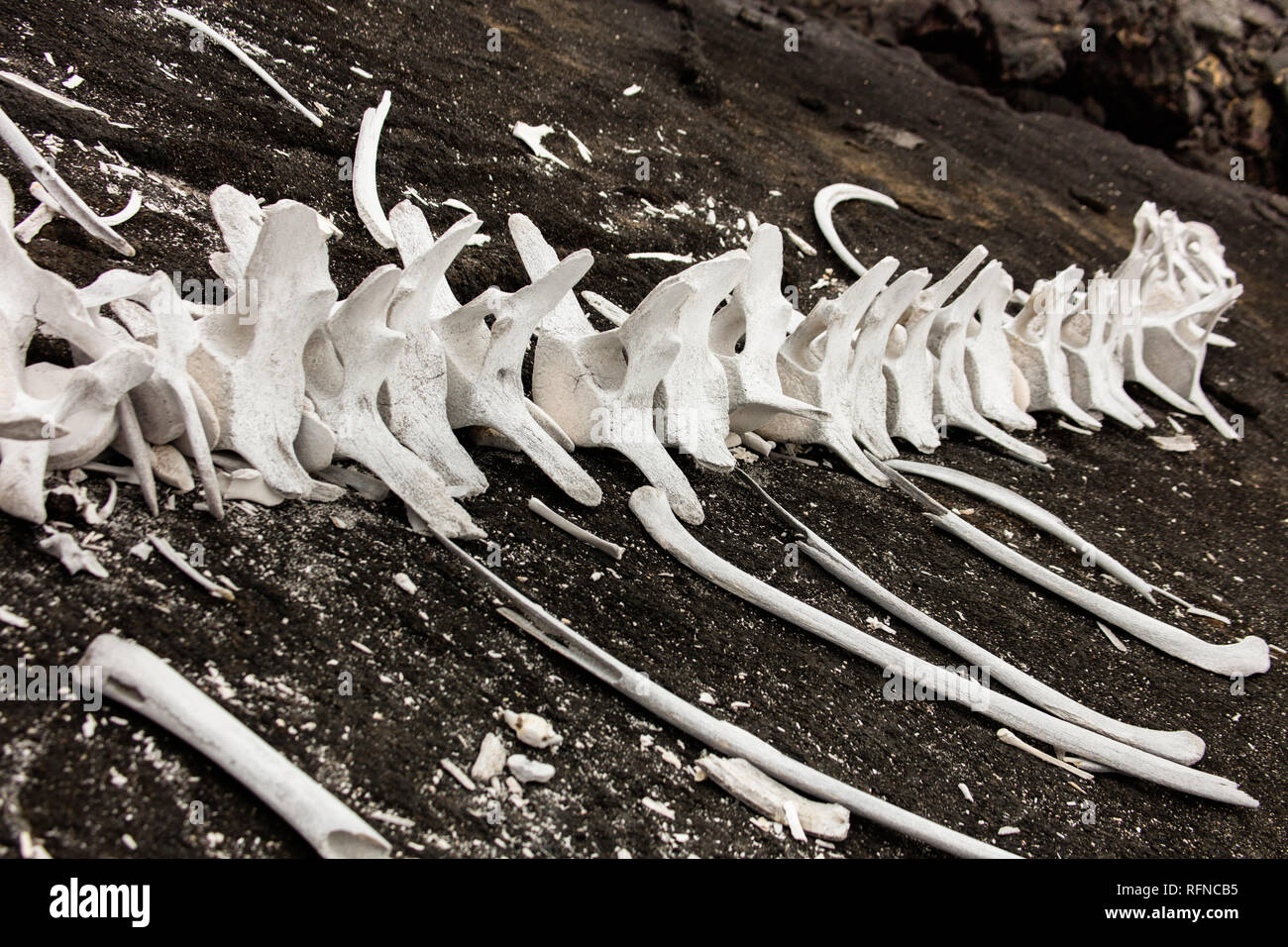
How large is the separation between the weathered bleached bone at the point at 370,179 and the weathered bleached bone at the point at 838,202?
238cm

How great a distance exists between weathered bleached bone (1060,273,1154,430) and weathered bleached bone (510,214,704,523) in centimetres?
275

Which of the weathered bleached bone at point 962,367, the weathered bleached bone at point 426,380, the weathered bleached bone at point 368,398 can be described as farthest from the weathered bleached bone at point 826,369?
the weathered bleached bone at point 368,398

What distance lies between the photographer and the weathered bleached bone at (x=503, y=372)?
274cm

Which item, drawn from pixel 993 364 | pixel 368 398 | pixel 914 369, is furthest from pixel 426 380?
pixel 993 364

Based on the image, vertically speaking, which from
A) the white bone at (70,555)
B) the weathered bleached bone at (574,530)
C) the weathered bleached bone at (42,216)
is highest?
the weathered bleached bone at (42,216)

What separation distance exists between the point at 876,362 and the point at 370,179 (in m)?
2.05

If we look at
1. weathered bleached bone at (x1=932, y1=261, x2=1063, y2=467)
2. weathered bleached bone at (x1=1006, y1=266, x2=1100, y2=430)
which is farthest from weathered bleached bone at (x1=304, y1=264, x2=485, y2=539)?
weathered bleached bone at (x1=1006, y1=266, x2=1100, y2=430)

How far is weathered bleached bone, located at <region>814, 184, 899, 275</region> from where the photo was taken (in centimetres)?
521

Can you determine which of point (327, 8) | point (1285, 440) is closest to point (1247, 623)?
point (1285, 440)

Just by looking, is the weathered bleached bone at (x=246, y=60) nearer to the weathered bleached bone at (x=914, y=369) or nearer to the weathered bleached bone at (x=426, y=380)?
the weathered bleached bone at (x=426, y=380)

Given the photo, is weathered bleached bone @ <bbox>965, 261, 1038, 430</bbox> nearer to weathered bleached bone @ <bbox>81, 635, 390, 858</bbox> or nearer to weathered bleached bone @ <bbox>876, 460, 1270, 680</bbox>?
weathered bleached bone @ <bbox>876, 460, 1270, 680</bbox>

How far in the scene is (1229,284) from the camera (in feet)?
19.6

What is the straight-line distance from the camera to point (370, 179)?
3.74 m

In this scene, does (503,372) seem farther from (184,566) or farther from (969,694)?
(969,694)
